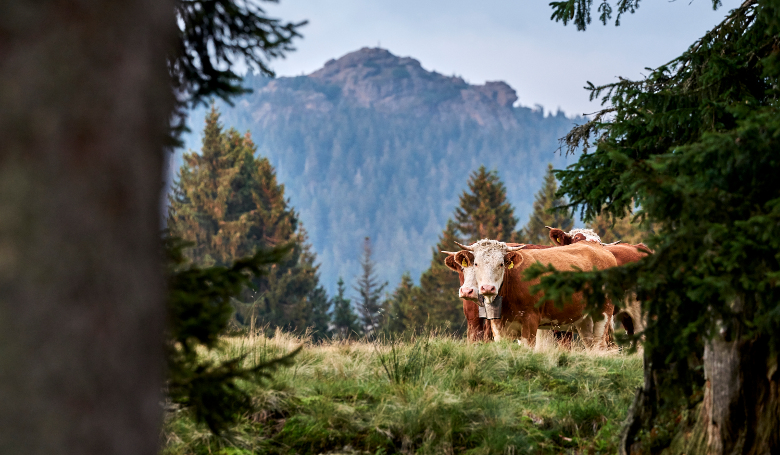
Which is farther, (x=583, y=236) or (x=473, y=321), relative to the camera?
(x=583, y=236)

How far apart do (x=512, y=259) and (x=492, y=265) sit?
34cm

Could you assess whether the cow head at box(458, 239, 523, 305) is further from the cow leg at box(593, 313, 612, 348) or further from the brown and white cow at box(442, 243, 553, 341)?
the cow leg at box(593, 313, 612, 348)

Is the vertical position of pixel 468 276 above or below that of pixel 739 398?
above

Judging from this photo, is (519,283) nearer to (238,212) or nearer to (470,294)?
(470,294)

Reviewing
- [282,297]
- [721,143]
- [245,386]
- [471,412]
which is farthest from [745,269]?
[282,297]

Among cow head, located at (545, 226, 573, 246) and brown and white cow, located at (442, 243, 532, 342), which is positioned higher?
cow head, located at (545, 226, 573, 246)

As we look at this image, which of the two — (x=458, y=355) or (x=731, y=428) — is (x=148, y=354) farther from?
(x=458, y=355)

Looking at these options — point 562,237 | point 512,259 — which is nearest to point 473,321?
point 512,259

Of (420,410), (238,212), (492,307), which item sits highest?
(238,212)

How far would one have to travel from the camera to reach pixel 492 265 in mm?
9039

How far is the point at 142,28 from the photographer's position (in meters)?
1.59

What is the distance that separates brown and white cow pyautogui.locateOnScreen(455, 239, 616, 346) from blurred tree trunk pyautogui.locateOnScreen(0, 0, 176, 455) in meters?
7.66

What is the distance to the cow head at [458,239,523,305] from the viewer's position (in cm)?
890

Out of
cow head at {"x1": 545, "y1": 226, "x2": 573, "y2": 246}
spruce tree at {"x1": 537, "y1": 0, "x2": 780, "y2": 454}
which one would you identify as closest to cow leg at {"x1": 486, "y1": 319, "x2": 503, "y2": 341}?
cow head at {"x1": 545, "y1": 226, "x2": 573, "y2": 246}
